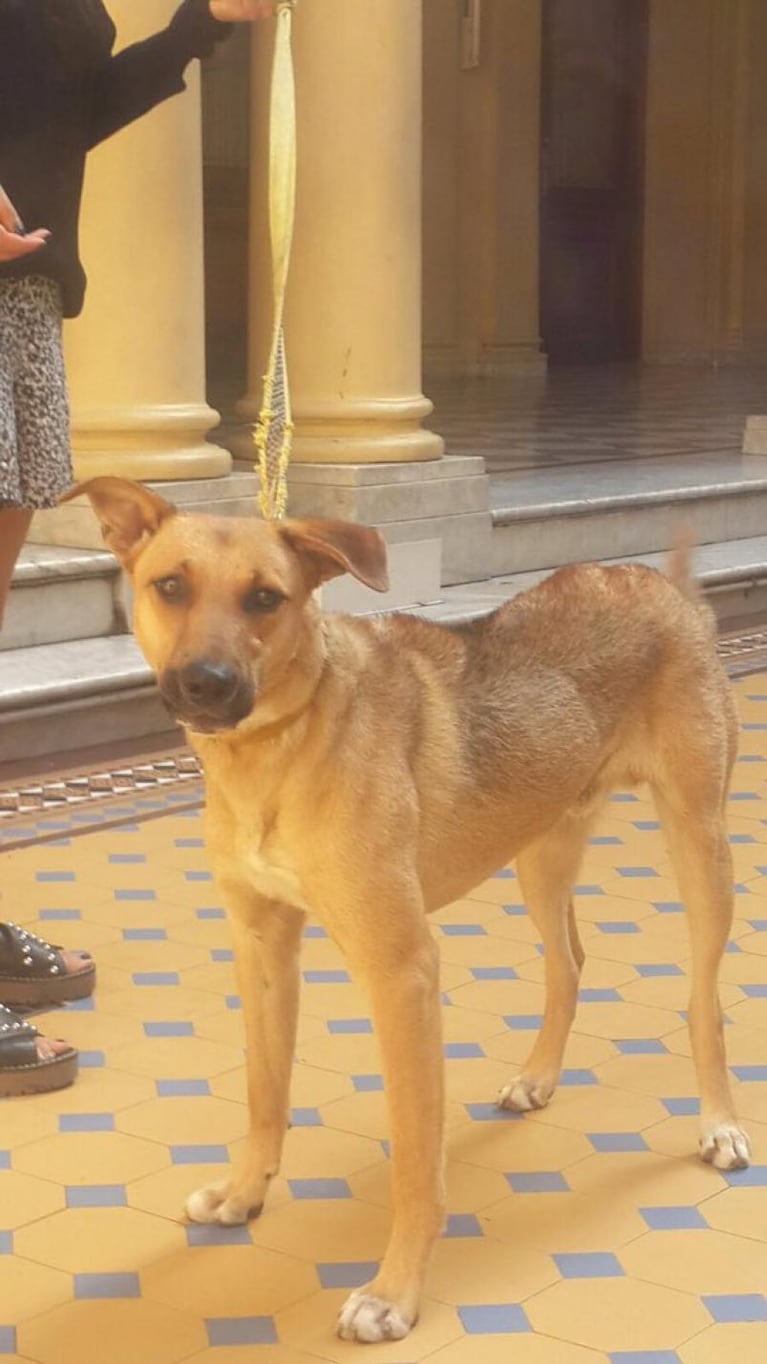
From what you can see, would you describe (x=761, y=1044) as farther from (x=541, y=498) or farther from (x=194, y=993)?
(x=541, y=498)

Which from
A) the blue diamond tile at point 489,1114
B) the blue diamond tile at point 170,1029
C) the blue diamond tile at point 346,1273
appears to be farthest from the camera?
the blue diamond tile at point 170,1029

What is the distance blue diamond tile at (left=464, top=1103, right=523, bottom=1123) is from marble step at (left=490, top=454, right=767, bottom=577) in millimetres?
4575

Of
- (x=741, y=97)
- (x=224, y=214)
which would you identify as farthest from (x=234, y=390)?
(x=741, y=97)

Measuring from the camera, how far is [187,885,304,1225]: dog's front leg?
3080mm

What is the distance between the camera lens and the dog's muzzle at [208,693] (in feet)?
8.51

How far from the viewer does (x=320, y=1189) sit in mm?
3264

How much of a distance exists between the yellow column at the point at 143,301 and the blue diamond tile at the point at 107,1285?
4035 millimetres

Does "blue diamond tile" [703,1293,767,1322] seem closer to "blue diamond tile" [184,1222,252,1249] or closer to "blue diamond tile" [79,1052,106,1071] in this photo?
"blue diamond tile" [184,1222,252,1249]

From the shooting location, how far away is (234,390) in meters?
13.5

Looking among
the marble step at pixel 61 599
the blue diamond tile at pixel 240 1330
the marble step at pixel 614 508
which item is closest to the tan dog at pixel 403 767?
the blue diamond tile at pixel 240 1330

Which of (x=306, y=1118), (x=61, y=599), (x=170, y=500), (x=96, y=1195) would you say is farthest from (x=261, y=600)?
(x=170, y=500)

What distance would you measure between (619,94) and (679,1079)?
50.6 ft

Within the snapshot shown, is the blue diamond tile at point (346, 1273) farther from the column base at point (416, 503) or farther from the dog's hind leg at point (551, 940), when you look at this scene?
the column base at point (416, 503)

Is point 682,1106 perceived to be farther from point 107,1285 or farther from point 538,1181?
point 107,1285
